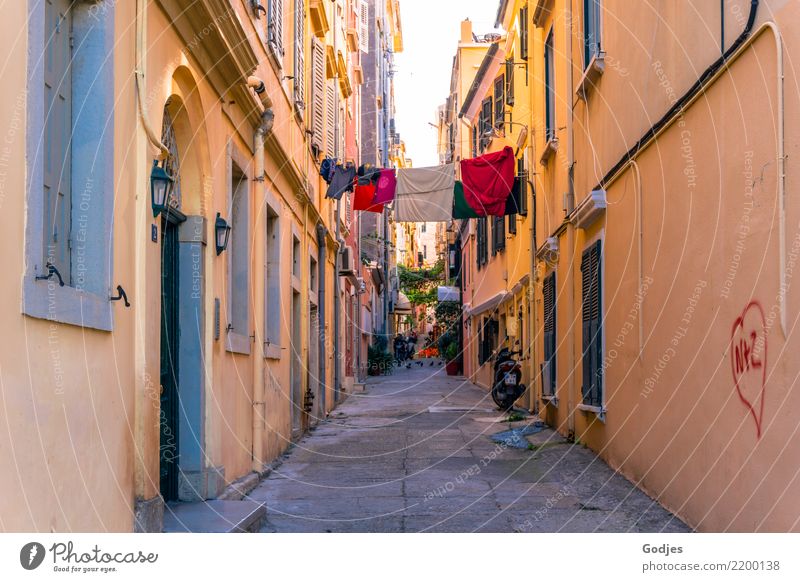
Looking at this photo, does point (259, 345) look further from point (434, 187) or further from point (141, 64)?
point (434, 187)

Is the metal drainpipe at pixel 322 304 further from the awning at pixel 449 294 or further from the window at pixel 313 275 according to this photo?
the awning at pixel 449 294

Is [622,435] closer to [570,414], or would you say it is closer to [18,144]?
[570,414]

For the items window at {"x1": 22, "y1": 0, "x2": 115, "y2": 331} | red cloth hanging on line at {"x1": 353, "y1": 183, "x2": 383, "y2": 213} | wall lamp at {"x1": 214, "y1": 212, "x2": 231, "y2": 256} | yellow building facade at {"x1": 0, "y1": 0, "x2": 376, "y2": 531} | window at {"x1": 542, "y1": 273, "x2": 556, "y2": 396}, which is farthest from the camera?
red cloth hanging on line at {"x1": 353, "y1": 183, "x2": 383, "y2": 213}

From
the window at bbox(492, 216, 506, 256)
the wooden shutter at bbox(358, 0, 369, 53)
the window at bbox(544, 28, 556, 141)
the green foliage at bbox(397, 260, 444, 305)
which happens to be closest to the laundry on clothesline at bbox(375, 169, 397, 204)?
the window at bbox(544, 28, 556, 141)

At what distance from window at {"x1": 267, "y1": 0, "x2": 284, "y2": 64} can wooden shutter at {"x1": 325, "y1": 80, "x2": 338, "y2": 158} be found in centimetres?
546

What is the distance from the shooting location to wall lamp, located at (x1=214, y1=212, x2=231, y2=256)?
8188 millimetres

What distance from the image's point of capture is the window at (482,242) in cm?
2586

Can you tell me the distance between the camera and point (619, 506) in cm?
779

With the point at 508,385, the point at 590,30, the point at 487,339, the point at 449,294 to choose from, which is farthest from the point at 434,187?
the point at 449,294

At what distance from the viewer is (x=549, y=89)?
14562 mm

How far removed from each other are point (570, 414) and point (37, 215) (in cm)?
930

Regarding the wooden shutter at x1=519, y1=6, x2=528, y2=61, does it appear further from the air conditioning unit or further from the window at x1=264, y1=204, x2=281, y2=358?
the window at x1=264, y1=204, x2=281, y2=358

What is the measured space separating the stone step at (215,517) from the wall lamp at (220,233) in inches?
83.3

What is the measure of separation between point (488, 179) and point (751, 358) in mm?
11228
